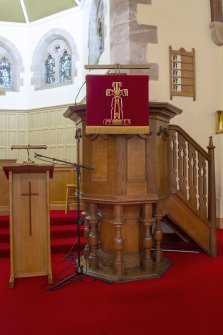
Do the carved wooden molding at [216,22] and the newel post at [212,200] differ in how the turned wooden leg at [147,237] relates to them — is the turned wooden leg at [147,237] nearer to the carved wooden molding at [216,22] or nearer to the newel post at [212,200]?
the newel post at [212,200]

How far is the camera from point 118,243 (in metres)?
3.34

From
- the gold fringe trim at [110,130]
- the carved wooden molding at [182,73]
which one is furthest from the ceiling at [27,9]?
the gold fringe trim at [110,130]

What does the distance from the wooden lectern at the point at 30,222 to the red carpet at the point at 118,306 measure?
0.16 metres

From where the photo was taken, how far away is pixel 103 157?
3416 mm

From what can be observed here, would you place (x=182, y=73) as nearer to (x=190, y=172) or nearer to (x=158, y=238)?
(x=190, y=172)

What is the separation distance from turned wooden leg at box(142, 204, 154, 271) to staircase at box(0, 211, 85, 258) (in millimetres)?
1184

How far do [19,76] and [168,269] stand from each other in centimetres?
816

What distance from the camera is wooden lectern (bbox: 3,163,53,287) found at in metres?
3.29

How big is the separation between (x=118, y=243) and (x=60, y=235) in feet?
5.15

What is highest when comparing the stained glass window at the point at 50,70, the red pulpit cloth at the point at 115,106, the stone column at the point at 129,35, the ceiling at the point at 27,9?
the ceiling at the point at 27,9

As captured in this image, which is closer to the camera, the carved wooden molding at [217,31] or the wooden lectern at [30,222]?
the wooden lectern at [30,222]

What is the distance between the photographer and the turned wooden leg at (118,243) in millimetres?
3338

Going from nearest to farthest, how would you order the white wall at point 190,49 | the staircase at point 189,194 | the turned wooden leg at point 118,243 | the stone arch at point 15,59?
1. the turned wooden leg at point 118,243
2. the staircase at point 189,194
3. the white wall at point 190,49
4. the stone arch at point 15,59

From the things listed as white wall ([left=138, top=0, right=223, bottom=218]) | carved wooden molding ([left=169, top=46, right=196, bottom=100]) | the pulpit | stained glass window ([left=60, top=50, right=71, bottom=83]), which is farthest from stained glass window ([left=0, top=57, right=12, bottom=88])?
the pulpit
